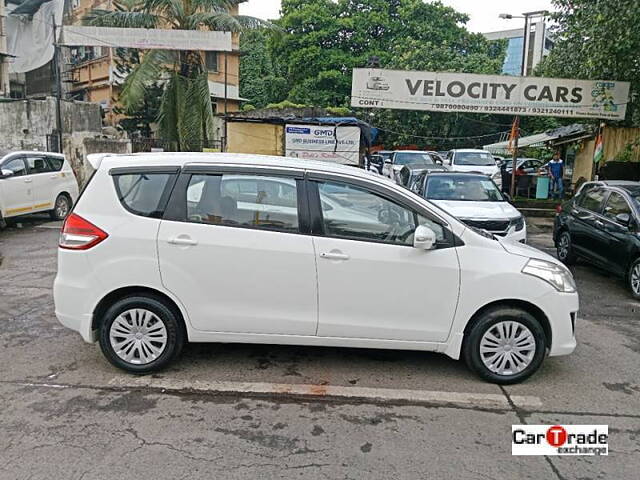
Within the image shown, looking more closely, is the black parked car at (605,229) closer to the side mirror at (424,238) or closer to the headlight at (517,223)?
the headlight at (517,223)

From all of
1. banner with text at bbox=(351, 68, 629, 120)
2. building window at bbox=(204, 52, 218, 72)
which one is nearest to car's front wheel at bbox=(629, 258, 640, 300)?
banner with text at bbox=(351, 68, 629, 120)

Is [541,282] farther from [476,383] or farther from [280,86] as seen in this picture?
[280,86]

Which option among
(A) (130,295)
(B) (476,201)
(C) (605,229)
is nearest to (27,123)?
(B) (476,201)

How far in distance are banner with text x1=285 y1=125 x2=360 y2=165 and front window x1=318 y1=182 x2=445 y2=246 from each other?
11016 mm

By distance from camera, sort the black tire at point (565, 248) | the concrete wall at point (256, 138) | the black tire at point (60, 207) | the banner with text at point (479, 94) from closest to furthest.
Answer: the black tire at point (565, 248)
the black tire at point (60, 207)
the banner with text at point (479, 94)
the concrete wall at point (256, 138)

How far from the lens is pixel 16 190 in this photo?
38.0 ft

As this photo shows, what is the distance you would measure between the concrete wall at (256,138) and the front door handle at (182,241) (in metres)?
12.0

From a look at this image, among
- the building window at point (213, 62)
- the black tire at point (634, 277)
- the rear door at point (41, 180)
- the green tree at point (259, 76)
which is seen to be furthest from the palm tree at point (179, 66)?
the green tree at point (259, 76)

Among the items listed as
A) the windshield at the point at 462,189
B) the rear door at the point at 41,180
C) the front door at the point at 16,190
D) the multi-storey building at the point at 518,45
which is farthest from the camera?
the multi-storey building at the point at 518,45

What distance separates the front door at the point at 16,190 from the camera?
37.0 ft

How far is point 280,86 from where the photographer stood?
39562 mm

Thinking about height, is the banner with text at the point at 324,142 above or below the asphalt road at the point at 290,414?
above

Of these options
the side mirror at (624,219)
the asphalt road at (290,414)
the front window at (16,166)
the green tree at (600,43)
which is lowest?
the asphalt road at (290,414)

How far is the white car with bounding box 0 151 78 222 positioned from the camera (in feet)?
A: 37.3
